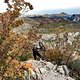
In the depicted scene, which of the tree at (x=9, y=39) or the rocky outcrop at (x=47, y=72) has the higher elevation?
the tree at (x=9, y=39)

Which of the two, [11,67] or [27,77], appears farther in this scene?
[27,77]

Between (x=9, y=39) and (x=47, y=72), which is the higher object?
(x=9, y=39)

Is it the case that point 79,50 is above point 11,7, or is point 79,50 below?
below

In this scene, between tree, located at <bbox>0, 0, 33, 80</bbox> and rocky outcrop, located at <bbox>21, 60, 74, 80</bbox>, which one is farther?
rocky outcrop, located at <bbox>21, 60, 74, 80</bbox>

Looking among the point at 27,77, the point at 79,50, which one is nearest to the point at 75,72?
the point at 79,50

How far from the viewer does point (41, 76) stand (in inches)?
713

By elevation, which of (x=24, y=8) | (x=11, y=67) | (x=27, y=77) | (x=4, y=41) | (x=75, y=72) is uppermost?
(x=24, y=8)

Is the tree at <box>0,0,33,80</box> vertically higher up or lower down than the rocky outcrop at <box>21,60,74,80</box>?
higher up

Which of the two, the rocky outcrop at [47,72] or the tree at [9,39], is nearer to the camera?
the tree at [9,39]

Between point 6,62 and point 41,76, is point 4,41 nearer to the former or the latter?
point 6,62

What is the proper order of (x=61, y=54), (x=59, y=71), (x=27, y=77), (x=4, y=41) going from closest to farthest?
(x=4, y=41) < (x=27, y=77) < (x=59, y=71) < (x=61, y=54)

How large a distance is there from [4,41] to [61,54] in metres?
13.0

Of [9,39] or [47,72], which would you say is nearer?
[9,39]

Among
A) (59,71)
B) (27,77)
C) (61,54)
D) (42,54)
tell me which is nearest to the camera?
(27,77)
